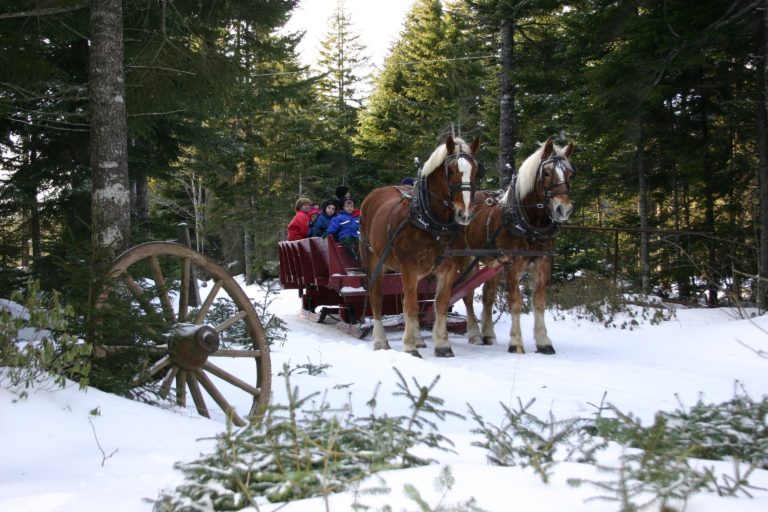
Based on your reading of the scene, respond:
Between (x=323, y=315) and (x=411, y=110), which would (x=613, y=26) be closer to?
(x=323, y=315)

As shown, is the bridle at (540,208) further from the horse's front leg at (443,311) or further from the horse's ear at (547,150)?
the horse's front leg at (443,311)

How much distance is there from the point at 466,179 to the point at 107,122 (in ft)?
13.3

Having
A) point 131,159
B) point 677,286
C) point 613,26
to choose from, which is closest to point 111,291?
point 131,159

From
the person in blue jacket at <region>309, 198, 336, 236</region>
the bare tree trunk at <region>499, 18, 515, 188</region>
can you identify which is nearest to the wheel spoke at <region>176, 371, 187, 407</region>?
the person in blue jacket at <region>309, 198, 336, 236</region>

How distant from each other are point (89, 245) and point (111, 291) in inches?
13.9

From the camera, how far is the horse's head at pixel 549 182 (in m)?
8.61

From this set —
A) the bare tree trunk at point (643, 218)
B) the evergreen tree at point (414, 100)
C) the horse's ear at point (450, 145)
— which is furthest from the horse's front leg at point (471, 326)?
the evergreen tree at point (414, 100)

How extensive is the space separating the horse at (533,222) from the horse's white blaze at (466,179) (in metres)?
1.07

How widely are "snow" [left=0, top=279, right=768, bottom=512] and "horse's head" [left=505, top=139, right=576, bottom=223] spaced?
1.85m

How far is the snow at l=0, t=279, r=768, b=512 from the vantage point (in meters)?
2.07

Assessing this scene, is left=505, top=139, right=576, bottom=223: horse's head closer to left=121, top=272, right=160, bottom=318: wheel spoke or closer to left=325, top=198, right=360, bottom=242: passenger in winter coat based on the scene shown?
left=325, top=198, right=360, bottom=242: passenger in winter coat

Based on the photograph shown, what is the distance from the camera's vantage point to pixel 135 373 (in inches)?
172

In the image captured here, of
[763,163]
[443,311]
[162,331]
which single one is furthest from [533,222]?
[763,163]

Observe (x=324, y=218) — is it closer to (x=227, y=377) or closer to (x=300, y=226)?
(x=300, y=226)
